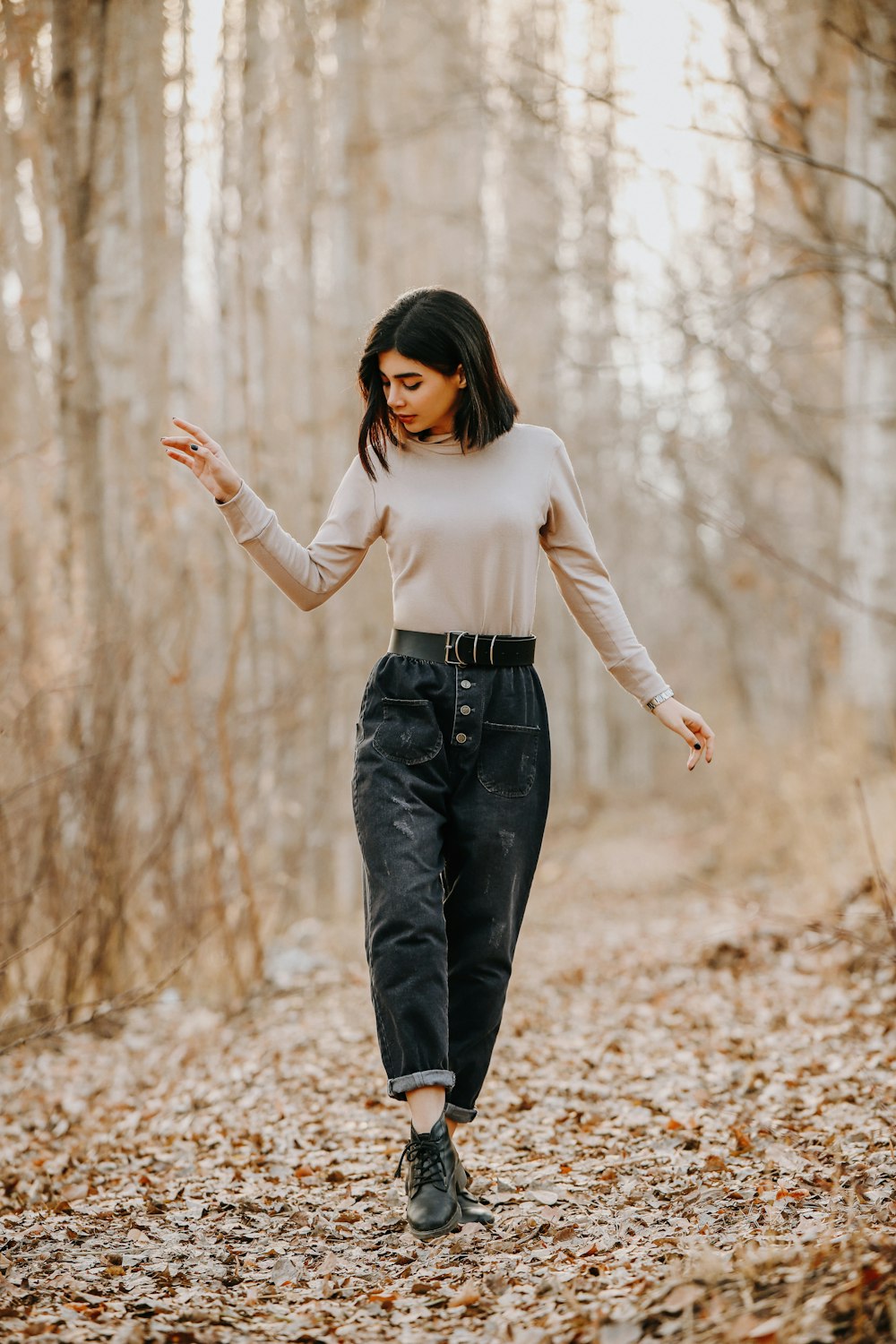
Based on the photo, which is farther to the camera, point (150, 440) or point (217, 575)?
point (217, 575)

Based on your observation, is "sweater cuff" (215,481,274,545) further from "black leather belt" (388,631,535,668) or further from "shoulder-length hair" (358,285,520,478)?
"black leather belt" (388,631,535,668)

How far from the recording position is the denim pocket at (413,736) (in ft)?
10.0

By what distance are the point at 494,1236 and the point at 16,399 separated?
1643 centimetres

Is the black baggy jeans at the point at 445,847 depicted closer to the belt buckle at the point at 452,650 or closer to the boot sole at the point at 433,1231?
the belt buckle at the point at 452,650

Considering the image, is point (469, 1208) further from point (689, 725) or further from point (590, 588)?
point (590, 588)

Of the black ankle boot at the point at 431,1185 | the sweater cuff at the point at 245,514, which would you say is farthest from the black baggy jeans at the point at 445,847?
the sweater cuff at the point at 245,514

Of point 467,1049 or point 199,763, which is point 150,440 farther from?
point 467,1049

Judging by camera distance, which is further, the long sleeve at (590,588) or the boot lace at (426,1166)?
the long sleeve at (590,588)

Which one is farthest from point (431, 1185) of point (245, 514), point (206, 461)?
point (206, 461)

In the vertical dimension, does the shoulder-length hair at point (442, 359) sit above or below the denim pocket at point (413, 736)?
above

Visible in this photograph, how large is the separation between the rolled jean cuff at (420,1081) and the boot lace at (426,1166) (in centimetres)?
13

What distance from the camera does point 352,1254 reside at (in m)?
2.94

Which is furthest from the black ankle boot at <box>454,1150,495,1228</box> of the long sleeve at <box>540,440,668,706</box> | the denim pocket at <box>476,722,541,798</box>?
the long sleeve at <box>540,440,668,706</box>

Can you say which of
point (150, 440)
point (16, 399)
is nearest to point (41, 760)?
point (150, 440)
